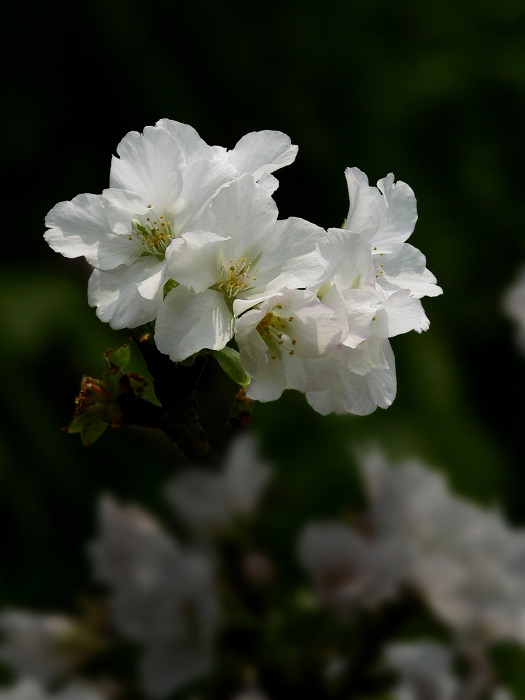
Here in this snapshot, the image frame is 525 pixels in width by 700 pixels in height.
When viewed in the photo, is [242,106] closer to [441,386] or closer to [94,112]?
[94,112]

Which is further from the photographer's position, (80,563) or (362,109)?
(362,109)

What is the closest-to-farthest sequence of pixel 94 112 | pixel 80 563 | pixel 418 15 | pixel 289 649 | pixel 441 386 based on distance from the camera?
pixel 289 649, pixel 80 563, pixel 441 386, pixel 94 112, pixel 418 15

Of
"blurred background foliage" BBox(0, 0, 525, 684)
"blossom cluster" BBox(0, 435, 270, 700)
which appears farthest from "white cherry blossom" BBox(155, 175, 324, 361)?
"blurred background foliage" BBox(0, 0, 525, 684)

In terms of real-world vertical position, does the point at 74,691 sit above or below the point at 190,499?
below

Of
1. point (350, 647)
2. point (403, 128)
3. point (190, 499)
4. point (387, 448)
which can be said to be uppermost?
point (403, 128)

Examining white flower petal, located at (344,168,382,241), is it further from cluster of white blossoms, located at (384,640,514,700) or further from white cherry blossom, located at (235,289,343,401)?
cluster of white blossoms, located at (384,640,514,700)

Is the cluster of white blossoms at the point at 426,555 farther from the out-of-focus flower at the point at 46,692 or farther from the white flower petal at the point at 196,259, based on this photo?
the white flower petal at the point at 196,259

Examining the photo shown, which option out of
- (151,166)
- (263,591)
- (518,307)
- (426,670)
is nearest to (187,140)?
(151,166)

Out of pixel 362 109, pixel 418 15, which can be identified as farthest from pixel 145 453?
pixel 418 15
